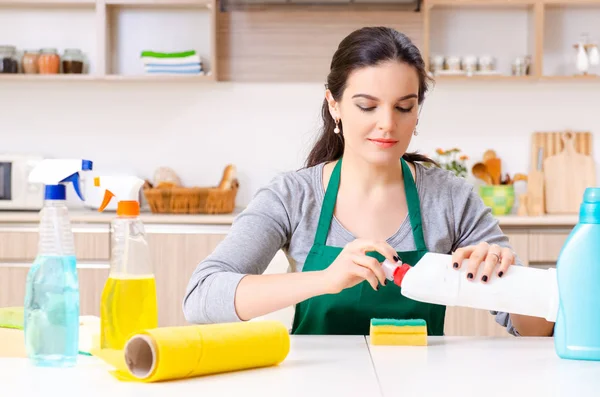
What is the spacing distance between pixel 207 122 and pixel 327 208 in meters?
2.44

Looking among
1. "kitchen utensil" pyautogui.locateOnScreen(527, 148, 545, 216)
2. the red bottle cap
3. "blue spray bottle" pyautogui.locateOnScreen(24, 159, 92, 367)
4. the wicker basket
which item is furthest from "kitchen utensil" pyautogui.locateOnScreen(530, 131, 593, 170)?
"blue spray bottle" pyautogui.locateOnScreen(24, 159, 92, 367)

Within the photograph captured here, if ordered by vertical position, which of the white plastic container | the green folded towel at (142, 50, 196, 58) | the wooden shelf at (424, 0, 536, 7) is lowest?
the white plastic container

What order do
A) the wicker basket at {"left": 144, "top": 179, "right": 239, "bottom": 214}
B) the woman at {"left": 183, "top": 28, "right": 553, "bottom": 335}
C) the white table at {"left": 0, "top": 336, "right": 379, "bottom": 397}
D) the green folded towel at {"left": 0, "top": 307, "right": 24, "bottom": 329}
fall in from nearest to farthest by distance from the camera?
the white table at {"left": 0, "top": 336, "right": 379, "bottom": 397}
the green folded towel at {"left": 0, "top": 307, "right": 24, "bottom": 329}
the woman at {"left": 183, "top": 28, "right": 553, "bottom": 335}
the wicker basket at {"left": 144, "top": 179, "right": 239, "bottom": 214}

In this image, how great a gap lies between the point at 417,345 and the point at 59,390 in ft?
2.09

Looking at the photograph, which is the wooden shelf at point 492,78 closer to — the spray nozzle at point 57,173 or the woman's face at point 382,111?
the woman's face at point 382,111

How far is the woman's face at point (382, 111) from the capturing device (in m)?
1.81

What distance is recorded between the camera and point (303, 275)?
160 centimetres

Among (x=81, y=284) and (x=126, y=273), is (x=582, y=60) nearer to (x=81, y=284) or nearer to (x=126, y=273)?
(x=81, y=284)

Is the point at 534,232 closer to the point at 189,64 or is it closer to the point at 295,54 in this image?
the point at 295,54

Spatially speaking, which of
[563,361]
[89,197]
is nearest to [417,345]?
[563,361]

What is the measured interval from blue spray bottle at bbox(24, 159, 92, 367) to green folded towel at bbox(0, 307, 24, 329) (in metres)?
0.23

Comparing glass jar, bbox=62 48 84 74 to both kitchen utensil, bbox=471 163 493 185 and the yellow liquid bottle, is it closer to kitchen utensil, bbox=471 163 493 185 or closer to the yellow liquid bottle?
kitchen utensil, bbox=471 163 493 185

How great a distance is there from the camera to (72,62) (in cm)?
411

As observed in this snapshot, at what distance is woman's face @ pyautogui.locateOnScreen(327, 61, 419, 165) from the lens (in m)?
1.81
